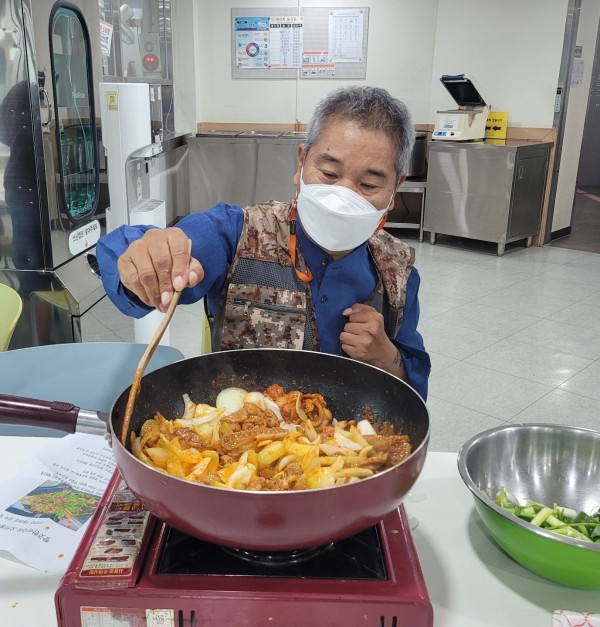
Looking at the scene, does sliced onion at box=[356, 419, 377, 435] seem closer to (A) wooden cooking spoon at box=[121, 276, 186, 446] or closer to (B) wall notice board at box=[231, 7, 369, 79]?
(A) wooden cooking spoon at box=[121, 276, 186, 446]

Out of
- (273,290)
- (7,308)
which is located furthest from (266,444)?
(7,308)

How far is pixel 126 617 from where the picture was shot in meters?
0.78

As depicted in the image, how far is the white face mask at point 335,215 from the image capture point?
1.37m

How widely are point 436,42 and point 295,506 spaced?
6412 mm

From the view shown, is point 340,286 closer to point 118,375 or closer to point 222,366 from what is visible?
point 222,366

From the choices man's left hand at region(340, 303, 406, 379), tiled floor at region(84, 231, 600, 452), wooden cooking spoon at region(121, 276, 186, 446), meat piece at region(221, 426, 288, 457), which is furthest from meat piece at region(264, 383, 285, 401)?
tiled floor at region(84, 231, 600, 452)

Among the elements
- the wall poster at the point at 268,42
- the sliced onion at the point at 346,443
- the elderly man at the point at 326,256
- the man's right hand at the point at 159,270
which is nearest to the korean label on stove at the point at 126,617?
the sliced onion at the point at 346,443

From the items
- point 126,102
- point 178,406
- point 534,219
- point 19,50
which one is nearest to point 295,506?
point 178,406

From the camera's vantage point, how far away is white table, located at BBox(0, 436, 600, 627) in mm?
885

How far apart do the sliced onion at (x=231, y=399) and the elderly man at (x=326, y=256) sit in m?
0.29

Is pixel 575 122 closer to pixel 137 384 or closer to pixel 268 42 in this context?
pixel 268 42

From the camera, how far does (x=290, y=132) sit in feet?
21.5

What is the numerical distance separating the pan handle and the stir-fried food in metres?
0.12

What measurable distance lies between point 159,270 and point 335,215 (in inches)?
18.0
